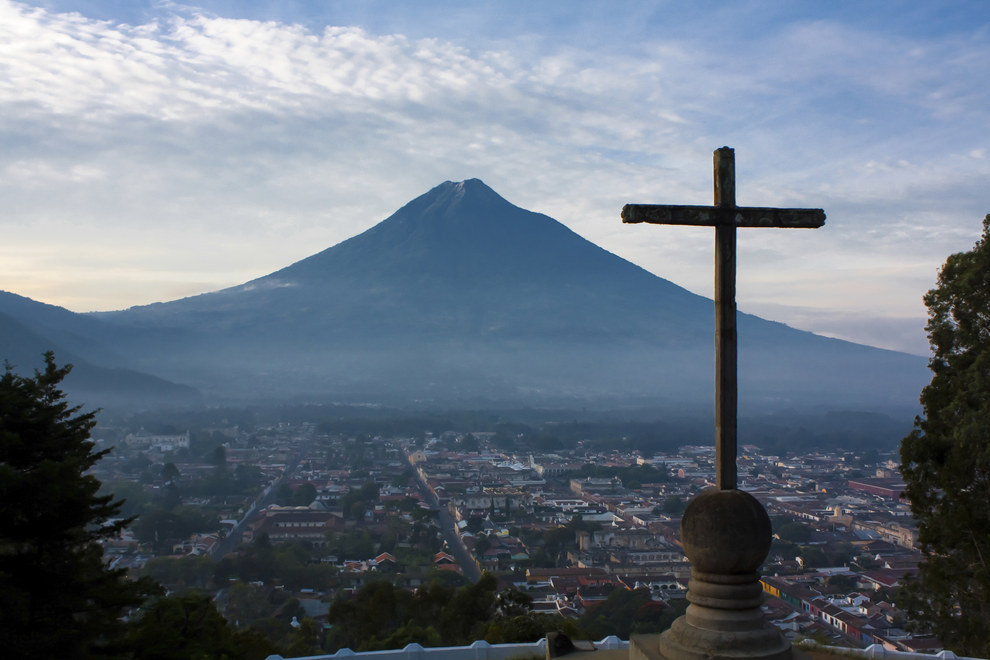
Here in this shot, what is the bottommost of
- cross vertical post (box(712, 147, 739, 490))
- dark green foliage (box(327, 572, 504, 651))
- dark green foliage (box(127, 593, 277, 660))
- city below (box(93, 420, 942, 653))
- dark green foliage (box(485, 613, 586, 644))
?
city below (box(93, 420, 942, 653))

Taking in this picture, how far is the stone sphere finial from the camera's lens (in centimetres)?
405

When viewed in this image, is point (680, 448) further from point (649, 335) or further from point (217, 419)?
point (649, 335)

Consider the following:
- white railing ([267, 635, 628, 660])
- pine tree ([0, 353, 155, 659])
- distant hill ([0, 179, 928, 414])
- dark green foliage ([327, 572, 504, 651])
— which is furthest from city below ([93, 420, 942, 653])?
distant hill ([0, 179, 928, 414])

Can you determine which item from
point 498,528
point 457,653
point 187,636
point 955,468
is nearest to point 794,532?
point 498,528

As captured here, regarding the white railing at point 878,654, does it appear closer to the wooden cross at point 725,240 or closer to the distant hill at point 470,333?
the wooden cross at point 725,240

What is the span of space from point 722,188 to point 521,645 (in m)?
3.66

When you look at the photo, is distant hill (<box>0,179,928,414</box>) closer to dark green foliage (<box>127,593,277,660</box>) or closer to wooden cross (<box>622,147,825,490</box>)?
dark green foliage (<box>127,593,277,660</box>)

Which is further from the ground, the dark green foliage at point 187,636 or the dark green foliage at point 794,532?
the dark green foliage at point 187,636

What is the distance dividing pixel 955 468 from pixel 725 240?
4.11 metres

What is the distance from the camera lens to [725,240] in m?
4.56

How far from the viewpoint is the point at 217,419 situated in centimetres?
6278

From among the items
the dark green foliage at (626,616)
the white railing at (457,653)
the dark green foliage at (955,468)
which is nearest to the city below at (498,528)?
the dark green foliage at (626,616)

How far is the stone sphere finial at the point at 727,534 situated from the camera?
4051mm

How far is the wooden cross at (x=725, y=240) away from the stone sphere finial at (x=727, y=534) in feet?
0.77
